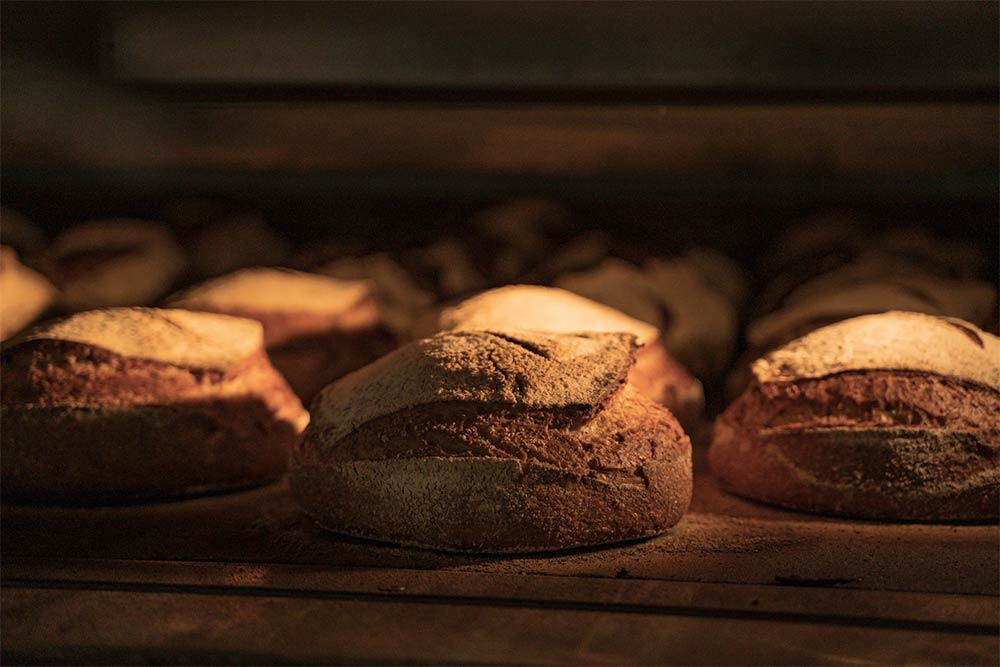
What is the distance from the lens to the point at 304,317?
1.96m

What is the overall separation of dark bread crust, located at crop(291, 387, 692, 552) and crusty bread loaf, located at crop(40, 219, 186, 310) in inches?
37.3

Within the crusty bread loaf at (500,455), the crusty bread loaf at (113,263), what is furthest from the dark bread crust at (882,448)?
the crusty bread loaf at (113,263)

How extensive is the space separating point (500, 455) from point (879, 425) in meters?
0.63

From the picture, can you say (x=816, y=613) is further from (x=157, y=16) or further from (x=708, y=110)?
(x=157, y=16)

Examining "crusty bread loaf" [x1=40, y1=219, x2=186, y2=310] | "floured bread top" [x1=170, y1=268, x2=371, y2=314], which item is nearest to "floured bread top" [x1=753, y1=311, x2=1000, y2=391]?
"floured bread top" [x1=170, y1=268, x2=371, y2=314]

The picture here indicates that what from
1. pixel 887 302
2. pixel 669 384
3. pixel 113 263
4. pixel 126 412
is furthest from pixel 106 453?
pixel 887 302

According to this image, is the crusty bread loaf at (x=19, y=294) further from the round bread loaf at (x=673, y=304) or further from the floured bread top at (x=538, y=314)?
the round bread loaf at (x=673, y=304)

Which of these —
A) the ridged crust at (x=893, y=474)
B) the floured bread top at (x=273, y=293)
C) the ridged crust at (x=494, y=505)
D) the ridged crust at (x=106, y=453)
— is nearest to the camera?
the ridged crust at (x=494, y=505)

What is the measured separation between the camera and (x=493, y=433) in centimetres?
131

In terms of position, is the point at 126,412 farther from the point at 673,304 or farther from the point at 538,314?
the point at 673,304

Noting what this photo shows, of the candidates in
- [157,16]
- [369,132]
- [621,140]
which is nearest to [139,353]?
[157,16]

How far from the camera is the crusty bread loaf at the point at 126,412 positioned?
5.16 feet

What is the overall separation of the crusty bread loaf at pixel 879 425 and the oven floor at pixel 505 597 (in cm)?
5

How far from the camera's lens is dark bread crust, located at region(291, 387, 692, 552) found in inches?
50.9
